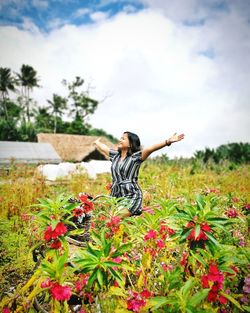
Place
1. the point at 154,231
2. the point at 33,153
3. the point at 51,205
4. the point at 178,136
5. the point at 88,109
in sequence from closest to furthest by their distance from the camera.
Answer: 1. the point at 51,205
2. the point at 154,231
3. the point at 178,136
4. the point at 33,153
5. the point at 88,109

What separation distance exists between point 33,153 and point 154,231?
62.5ft

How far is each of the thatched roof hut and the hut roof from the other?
159 cm

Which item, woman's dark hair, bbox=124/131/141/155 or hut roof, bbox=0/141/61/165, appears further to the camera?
hut roof, bbox=0/141/61/165

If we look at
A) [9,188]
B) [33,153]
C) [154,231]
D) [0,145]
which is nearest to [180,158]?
[9,188]

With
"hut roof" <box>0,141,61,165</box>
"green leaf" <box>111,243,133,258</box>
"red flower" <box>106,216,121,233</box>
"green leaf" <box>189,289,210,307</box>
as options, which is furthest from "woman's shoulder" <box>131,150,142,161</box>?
"hut roof" <box>0,141,61,165</box>

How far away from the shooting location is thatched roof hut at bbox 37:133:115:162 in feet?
73.9

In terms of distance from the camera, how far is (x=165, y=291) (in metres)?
1.62

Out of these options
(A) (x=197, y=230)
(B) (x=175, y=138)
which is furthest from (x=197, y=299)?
(B) (x=175, y=138)

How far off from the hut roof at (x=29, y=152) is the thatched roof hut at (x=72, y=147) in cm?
159

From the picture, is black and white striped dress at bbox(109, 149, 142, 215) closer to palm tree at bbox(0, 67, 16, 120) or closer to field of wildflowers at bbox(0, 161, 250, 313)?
field of wildflowers at bbox(0, 161, 250, 313)

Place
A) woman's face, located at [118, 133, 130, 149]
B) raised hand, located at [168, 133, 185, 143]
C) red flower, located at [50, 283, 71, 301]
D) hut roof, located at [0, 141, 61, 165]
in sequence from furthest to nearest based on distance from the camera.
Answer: hut roof, located at [0, 141, 61, 165], woman's face, located at [118, 133, 130, 149], raised hand, located at [168, 133, 185, 143], red flower, located at [50, 283, 71, 301]

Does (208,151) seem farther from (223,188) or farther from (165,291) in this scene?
(165,291)

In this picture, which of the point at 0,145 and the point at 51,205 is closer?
the point at 51,205

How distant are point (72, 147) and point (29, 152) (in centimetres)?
426
